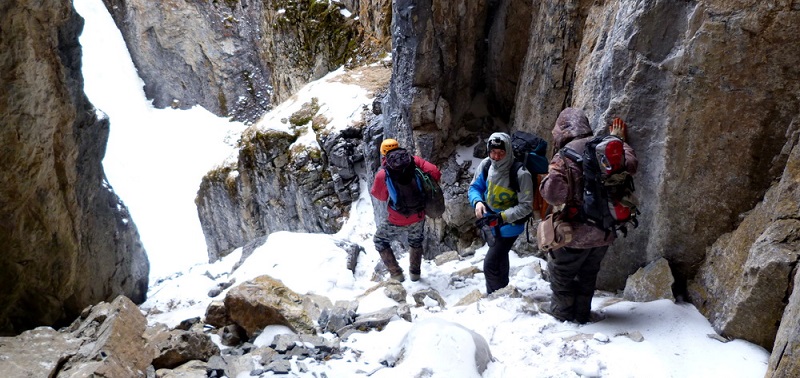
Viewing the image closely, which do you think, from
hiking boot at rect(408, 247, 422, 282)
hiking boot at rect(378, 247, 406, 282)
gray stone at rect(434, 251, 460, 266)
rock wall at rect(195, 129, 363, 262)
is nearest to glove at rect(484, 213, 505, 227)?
hiking boot at rect(408, 247, 422, 282)

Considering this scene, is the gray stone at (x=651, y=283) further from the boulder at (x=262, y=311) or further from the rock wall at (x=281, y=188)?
the rock wall at (x=281, y=188)

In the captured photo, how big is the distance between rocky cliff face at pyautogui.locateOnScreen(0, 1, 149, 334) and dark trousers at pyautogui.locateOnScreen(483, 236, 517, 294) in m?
7.00

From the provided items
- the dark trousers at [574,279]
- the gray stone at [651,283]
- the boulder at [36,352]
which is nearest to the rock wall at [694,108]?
the gray stone at [651,283]

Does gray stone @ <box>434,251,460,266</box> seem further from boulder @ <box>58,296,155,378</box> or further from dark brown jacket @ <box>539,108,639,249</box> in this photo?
boulder @ <box>58,296,155,378</box>

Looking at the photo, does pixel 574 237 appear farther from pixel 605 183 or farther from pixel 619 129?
pixel 619 129

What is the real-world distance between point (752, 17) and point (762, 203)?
1.87m

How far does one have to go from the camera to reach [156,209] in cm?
3506

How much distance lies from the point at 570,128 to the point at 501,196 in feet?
4.65

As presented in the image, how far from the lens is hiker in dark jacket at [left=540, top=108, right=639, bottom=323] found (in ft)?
16.1

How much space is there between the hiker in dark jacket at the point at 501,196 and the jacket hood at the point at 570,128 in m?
0.77

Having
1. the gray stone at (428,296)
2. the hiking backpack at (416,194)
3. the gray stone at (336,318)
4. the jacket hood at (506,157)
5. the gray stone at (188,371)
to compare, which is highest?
the jacket hood at (506,157)

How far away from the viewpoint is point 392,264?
8.50m

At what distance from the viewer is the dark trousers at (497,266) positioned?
22.4 ft

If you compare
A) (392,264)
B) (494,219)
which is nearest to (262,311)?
(392,264)
